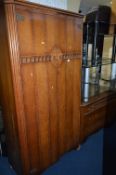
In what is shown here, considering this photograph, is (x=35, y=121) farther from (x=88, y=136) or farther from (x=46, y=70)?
(x=88, y=136)

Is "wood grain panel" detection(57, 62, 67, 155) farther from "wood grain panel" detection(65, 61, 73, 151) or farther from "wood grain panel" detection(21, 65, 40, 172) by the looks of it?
"wood grain panel" detection(21, 65, 40, 172)

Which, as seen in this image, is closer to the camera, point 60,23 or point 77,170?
point 60,23

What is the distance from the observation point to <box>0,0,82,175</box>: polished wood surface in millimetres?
1087

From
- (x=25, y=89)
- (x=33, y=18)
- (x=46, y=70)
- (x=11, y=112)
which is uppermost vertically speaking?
(x=33, y=18)

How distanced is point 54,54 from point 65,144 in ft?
3.60

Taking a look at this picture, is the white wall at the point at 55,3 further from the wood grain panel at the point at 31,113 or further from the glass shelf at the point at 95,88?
the glass shelf at the point at 95,88

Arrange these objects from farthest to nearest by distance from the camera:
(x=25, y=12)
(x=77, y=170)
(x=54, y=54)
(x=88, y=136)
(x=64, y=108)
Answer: (x=88, y=136)
(x=77, y=170)
(x=64, y=108)
(x=54, y=54)
(x=25, y=12)

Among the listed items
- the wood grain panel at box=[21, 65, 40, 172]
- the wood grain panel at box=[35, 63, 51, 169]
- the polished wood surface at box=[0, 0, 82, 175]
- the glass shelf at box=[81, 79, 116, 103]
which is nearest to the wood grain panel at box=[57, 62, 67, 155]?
the polished wood surface at box=[0, 0, 82, 175]

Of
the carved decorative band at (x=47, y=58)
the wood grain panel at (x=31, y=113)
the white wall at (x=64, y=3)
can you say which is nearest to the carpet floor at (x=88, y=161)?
A: the wood grain panel at (x=31, y=113)

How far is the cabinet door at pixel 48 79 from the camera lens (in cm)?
115

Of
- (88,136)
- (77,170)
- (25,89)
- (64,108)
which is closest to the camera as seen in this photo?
(25,89)

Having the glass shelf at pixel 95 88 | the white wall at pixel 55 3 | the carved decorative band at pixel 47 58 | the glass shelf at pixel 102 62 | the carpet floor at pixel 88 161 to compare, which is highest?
the white wall at pixel 55 3

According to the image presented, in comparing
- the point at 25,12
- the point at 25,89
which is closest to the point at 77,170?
the point at 25,89

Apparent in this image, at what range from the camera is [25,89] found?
1.21 m
